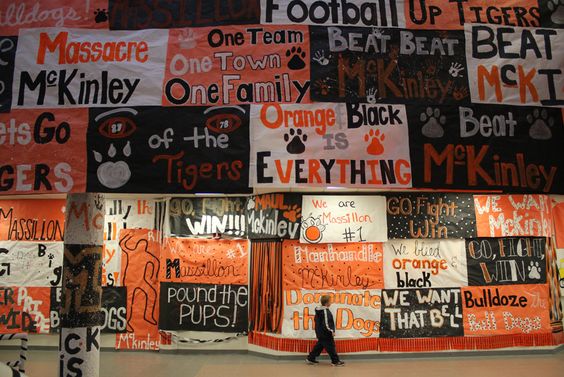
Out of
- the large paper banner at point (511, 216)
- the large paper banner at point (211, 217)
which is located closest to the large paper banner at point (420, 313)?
the large paper banner at point (511, 216)

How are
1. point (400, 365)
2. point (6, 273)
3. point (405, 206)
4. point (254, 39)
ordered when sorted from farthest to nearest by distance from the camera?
point (6, 273) → point (405, 206) → point (400, 365) → point (254, 39)

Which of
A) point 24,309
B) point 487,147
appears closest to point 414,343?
point 487,147

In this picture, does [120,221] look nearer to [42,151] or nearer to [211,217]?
[211,217]

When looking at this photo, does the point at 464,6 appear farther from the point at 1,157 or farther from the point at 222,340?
the point at 222,340

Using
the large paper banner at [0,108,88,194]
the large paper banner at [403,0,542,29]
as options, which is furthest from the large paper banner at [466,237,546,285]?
the large paper banner at [0,108,88,194]

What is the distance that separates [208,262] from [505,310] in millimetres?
6124

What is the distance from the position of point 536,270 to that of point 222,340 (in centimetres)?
659

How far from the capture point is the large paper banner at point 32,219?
34.0 ft

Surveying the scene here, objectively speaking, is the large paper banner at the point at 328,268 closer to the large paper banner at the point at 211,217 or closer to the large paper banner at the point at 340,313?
the large paper banner at the point at 340,313

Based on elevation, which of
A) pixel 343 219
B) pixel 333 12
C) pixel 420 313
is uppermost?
pixel 333 12

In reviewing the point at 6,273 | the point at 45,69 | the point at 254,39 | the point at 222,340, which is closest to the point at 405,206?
the point at 222,340

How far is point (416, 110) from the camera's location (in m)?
4.75

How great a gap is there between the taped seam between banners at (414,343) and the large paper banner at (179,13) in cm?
622

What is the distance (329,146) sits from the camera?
4633mm
